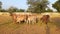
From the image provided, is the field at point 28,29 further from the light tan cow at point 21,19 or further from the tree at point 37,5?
the tree at point 37,5

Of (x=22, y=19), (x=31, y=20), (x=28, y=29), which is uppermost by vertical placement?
(x=22, y=19)

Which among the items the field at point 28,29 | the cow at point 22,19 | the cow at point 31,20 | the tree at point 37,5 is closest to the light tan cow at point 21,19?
the cow at point 22,19

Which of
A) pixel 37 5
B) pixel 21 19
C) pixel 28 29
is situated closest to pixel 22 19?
pixel 21 19

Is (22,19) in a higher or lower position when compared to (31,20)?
higher

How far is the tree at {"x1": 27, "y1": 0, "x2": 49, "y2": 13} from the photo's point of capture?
57.1 meters

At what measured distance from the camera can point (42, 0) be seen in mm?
59594

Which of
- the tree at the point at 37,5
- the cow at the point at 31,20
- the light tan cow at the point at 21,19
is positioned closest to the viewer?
the light tan cow at the point at 21,19

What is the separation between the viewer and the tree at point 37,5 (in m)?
57.1

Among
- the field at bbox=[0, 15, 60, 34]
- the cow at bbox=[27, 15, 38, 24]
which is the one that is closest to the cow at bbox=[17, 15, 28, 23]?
the cow at bbox=[27, 15, 38, 24]

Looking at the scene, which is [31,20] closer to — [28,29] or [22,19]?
[22,19]

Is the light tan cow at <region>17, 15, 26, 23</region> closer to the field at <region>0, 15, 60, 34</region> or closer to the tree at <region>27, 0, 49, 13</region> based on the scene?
the field at <region>0, 15, 60, 34</region>

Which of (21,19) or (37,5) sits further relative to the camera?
(37,5)

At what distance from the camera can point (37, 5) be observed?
57531 mm

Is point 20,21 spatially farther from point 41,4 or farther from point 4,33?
point 41,4
